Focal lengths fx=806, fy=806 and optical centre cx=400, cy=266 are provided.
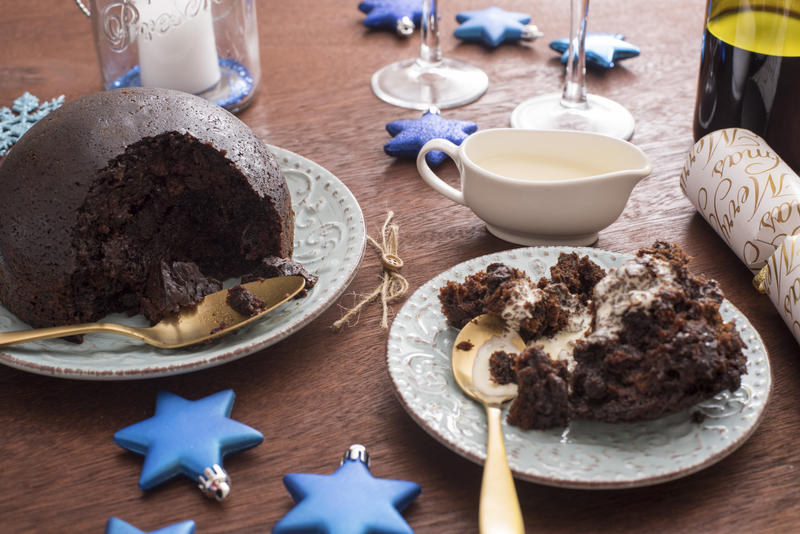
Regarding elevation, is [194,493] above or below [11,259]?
below

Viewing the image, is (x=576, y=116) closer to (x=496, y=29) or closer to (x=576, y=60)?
(x=576, y=60)

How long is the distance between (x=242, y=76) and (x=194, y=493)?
3.48ft

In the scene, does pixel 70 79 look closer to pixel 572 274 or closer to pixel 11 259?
pixel 11 259

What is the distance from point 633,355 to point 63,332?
0.66m

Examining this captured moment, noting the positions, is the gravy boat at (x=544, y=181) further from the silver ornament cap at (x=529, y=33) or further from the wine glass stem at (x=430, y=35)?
the silver ornament cap at (x=529, y=33)

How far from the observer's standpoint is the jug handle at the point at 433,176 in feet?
4.04

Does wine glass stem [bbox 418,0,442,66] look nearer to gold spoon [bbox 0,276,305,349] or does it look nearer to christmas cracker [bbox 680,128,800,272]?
christmas cracker [bbox 680,128,800,272]

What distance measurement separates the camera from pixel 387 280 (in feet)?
3.74

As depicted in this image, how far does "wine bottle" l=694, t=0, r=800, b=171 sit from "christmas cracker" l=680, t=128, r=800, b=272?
82 millimetres

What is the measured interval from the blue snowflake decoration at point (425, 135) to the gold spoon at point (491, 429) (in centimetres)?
53

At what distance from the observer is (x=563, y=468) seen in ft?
2.53

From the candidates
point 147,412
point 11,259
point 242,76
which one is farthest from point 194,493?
point 242,76

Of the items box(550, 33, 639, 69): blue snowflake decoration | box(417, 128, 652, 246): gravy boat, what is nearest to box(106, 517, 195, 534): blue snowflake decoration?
box(417, 128, 652, 246): gravy boat

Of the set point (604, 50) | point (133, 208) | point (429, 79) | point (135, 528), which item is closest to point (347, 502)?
point (135, 528)
